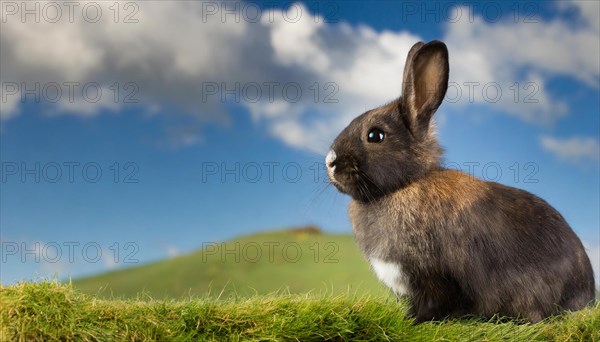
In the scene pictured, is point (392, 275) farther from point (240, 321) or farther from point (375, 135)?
point (240, 321)

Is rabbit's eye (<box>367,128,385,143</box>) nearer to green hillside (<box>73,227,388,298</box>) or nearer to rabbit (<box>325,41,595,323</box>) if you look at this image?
rabbit (<box>325,41,595,323</box>)

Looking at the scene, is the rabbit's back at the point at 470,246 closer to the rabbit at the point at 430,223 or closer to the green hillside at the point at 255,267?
the rabbit at the point at 430,223

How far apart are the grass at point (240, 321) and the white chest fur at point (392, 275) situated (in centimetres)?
14

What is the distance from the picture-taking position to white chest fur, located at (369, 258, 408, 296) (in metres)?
4.49

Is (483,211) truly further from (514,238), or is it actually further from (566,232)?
(566,232)

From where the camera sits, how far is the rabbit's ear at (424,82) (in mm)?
4594

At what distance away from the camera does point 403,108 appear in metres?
4.65

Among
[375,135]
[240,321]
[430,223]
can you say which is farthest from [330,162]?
[240,321]

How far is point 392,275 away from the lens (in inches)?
178

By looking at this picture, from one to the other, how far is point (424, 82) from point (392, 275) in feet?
4.37

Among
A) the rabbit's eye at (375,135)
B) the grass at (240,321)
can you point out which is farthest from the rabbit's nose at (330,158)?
the grass at (240,321)

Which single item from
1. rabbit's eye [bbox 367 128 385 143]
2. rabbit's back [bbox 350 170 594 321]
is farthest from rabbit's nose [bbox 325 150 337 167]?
rabbit's back [bbox 350 170 594 321]

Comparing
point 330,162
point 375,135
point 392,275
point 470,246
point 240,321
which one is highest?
point 375,135

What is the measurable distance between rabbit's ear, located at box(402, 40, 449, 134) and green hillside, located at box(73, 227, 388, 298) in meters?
3.86
